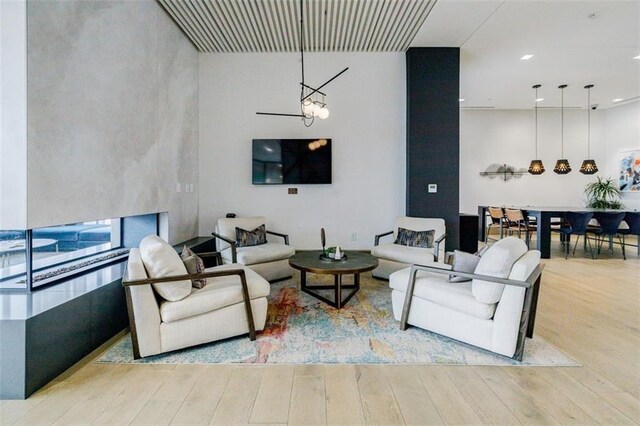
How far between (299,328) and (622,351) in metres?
2.68

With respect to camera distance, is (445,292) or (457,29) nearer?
(445,292)

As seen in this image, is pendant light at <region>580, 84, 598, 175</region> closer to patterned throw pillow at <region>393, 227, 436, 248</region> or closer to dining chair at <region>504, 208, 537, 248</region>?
dining chair at <region>504, 208, 537, 248</region>

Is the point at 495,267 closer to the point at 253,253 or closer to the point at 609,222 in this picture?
the point at 253,253

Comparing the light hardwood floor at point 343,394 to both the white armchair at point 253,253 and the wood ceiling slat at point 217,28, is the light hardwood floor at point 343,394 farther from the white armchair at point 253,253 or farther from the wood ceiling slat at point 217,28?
the wood ceiling slat at point 217,28

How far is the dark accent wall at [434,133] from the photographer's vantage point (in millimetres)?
5184

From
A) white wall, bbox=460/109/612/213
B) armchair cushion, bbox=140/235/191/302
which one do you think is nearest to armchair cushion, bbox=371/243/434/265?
armchair cushion, bbox=140/235/191/302

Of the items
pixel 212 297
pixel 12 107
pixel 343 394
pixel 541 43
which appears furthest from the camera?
pixel 541 43

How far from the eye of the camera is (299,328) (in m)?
2.97

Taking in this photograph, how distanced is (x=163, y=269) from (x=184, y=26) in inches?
153

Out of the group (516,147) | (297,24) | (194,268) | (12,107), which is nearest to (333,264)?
(194,268)

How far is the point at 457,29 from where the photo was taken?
15.0ft

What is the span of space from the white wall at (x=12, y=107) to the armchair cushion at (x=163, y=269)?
2.78ft

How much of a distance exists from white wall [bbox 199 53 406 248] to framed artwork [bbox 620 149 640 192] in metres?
7.49

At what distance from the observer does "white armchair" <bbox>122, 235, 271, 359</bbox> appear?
2391 millimetres
